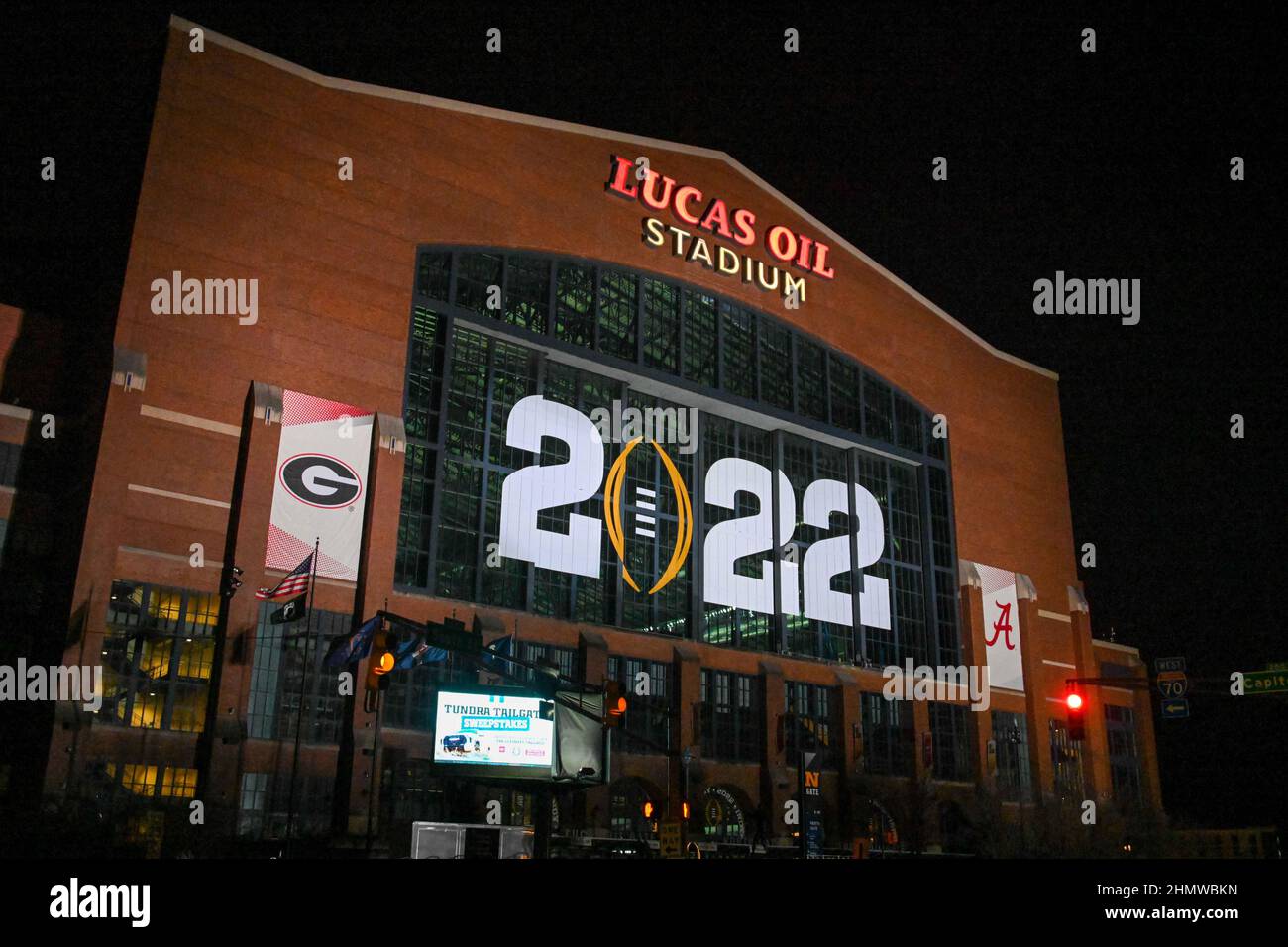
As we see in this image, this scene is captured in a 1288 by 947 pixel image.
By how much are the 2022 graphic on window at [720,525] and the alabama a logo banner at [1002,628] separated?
734 cm

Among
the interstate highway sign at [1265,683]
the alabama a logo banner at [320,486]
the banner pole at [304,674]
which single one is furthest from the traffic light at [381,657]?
the interstate highway sign at [1265,683]

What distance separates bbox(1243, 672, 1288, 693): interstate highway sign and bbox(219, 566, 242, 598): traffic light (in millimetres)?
33100

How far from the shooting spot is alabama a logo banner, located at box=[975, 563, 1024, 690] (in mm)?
63688

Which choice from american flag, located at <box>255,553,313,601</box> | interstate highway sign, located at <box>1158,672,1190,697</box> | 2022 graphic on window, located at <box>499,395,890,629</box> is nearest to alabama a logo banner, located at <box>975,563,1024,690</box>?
2022 graphic on window, located at <box>499,395,890,629</box>

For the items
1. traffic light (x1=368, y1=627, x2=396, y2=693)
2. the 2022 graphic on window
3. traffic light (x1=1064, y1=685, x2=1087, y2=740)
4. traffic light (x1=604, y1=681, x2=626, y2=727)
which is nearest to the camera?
traffic light (x1=368, y1=627, x2=396, y2=693)

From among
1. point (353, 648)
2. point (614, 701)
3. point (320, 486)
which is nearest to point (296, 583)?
point (353, 648)

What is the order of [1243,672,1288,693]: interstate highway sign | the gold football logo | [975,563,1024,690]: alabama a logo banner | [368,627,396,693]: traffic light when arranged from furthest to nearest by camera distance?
[975,563,1024,690]: alabama a logo banner < the gold football logo < [1243,672,1288,693]: interstate highway sign < [368,627,396,693]: traffic light

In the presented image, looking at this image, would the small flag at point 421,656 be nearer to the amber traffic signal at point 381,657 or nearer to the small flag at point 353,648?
the small flag at point 353,648

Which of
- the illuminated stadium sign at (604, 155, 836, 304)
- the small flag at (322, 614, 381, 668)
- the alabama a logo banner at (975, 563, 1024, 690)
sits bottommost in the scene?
the small flag at (322, 614, 381, 668)

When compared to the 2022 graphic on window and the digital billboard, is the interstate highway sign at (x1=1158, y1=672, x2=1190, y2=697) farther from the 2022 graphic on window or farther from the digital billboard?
the 2022 graphic on window

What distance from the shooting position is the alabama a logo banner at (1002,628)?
209 feet

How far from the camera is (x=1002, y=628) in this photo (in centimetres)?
6494
